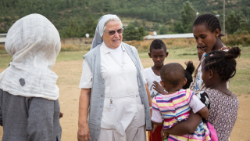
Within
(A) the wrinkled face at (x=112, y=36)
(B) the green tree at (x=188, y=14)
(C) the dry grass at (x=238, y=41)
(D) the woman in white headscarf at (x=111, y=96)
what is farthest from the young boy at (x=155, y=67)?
(B) the green tree at (x=188, y=14)

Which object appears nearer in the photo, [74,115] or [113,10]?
[74,115]

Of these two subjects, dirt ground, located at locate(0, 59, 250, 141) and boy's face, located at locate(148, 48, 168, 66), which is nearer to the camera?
boy's face, located at locate(148, 48, 168, 66)

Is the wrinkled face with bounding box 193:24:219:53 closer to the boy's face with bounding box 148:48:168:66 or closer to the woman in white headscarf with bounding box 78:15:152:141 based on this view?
the woman in white headscarf with bounding box 78:15:152:141

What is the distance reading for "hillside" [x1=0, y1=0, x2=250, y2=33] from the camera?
11075cm

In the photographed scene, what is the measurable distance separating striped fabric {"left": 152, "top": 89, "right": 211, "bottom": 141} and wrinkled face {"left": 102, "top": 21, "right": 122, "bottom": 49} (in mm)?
953

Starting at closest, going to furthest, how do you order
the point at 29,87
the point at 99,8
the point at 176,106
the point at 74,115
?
the point at 29,87 < the point at 176,106 < the point at 74,115 < the point at 99,8

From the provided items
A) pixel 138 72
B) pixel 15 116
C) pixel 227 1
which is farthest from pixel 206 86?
pixel 227 1

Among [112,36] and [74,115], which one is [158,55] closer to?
[112,36]

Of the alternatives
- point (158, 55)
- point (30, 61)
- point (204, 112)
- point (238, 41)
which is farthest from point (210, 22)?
point (238, 41)

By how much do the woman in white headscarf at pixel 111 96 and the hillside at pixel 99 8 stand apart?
4162 inches

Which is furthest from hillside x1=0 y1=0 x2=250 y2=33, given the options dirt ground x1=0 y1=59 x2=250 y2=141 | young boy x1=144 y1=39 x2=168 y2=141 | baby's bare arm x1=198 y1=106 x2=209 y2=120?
baby's bare arm x1=198 y1=106 x2=209 y2=120

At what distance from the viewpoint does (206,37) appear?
2.44m

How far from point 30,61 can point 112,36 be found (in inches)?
40.7

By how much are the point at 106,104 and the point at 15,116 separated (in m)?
0.97
